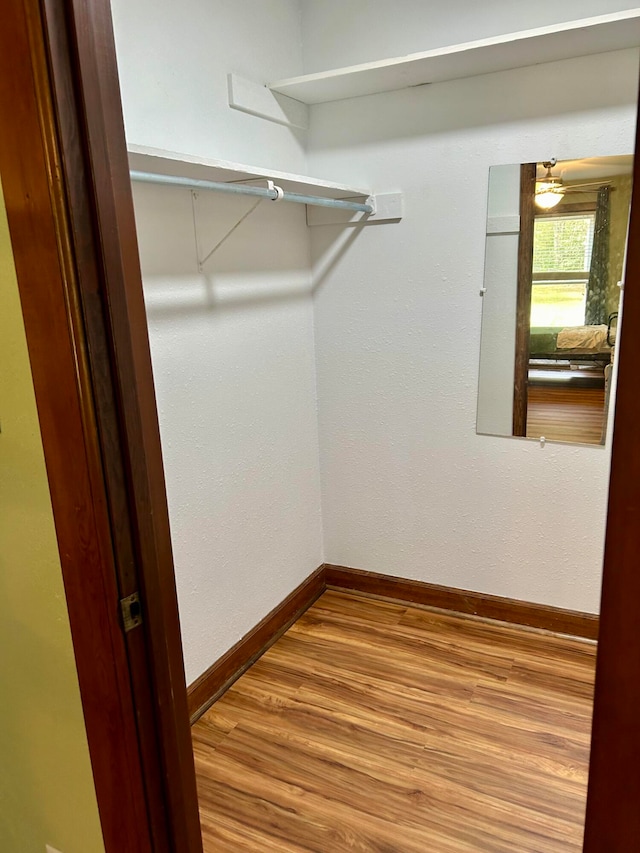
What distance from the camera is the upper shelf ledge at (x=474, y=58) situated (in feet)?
6.01

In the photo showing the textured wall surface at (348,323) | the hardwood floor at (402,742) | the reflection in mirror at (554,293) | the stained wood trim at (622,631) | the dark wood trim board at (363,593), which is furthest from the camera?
the dark wood trim board at (363,593)

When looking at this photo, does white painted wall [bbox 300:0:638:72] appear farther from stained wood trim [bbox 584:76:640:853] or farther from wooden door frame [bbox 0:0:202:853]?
stained wood trim [bbox 584:76:640:853]

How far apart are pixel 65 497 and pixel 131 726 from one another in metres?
0.40

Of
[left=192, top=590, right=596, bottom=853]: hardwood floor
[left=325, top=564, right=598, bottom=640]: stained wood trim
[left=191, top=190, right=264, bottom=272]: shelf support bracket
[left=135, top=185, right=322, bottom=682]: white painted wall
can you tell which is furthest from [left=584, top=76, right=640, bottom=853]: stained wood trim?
[left=325, top=564, right=598, bottom=640]: stained wood trim

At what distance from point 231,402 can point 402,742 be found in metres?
1.25

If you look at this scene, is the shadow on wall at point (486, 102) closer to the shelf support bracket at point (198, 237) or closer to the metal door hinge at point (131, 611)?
the shelf support bracket at point (198, 237)

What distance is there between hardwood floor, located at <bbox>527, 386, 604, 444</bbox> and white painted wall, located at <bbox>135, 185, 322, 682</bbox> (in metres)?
0.93

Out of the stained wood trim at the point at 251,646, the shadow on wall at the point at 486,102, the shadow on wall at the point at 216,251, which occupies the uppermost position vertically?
the shadow on wall at the point at 486,102

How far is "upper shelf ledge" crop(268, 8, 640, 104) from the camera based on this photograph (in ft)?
6.01

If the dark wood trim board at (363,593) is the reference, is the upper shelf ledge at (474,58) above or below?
above

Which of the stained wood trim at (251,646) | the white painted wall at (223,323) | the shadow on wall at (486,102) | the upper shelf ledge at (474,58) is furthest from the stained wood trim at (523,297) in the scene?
the stained wood trim at (251,646)

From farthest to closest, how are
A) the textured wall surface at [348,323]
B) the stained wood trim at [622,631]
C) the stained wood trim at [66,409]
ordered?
the textured wall surface at [348,323] < the stained wood trim at [66,409] < the stained wood trim at [622,631]

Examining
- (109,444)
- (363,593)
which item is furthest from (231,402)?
(109,444)

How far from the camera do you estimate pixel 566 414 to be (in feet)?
7.63
